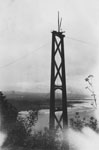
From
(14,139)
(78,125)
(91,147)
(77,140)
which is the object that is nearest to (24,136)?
(14,139)

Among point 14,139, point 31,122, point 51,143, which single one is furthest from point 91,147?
point 31,122

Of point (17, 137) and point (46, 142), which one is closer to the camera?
point (46, 142)

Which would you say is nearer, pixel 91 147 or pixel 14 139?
pixel 91 147

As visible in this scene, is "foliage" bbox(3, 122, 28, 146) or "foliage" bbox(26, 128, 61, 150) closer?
"foliage" bbox(26, 128, 61, 150)

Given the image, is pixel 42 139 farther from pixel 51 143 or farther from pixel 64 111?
pixel 64 111

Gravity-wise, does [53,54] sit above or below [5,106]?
above

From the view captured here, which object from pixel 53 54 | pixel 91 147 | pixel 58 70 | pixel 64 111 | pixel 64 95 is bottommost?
pixel 91 147

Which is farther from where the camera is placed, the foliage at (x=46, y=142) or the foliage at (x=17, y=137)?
the foliage at (x=17, y=137)

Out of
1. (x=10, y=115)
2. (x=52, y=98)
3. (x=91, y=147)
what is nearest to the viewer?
(x=52, y=98)

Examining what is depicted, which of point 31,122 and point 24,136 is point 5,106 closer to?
point 31,122

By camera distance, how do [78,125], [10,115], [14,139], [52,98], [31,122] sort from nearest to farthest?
[52,98]
[14,139]
[78,125]
[10,115]
[31,122]

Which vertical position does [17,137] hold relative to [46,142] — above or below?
above
